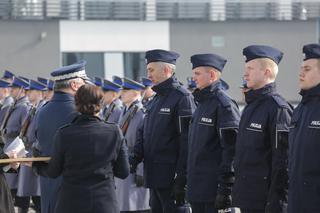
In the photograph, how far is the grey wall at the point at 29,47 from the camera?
31.4 m

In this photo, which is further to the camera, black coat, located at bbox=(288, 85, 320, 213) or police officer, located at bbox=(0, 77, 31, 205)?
police officer, located at bbox=(0, 77, 31, 205)

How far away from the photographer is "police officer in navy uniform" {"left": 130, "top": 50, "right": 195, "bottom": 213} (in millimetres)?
8297

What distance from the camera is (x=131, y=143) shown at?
10359mm

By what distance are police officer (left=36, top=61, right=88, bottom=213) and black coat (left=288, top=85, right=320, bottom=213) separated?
1.92 metres

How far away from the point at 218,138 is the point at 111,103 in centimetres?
472

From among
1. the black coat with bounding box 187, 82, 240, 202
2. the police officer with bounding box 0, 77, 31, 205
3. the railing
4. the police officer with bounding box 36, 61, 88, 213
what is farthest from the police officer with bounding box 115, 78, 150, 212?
the railing

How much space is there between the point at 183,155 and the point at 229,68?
85.2 feet

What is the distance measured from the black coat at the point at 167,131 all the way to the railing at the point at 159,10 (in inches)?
955

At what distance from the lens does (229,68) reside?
33844mm

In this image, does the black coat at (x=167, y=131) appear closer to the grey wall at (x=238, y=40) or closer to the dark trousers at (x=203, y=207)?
the dark trousers at (x=203, y=207)

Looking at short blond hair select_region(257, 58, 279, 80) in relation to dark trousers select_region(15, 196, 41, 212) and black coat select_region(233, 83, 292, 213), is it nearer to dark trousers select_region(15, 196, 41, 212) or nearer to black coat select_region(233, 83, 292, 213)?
black coat select_region(233, 83, 292, 213)

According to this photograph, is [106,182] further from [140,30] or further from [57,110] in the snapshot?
[140,30]

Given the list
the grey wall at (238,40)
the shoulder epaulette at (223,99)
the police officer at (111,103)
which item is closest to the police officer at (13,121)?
the police officer at (111,103)

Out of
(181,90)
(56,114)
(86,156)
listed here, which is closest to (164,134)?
(181,90)
